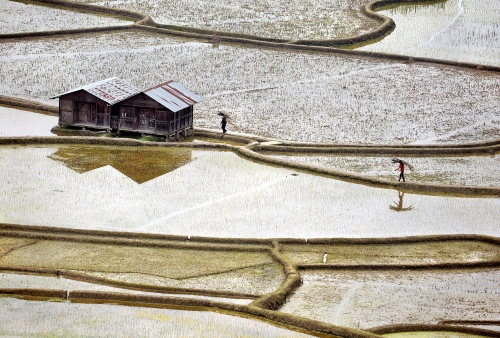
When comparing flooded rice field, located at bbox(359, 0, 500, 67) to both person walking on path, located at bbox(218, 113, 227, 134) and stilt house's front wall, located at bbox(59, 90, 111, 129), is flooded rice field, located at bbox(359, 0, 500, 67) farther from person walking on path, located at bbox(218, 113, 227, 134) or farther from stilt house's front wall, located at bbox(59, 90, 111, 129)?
stilt house's front wall, located at bbox(59, 90, 111, 129)

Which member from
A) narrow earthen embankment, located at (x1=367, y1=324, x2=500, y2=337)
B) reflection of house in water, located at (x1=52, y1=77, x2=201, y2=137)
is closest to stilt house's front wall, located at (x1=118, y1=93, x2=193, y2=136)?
reflection of house in water, located at (x1=52, y1=77, x2=201, y2=137)

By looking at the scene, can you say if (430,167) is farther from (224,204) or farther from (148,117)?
(148,117)

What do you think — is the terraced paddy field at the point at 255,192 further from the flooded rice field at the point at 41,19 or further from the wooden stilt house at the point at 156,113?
the wooden stilt house at the point at 156,113

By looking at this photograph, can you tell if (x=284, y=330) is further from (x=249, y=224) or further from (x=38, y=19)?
(x=38, y=19)

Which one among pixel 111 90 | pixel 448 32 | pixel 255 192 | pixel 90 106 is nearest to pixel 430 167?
pixel 255 192

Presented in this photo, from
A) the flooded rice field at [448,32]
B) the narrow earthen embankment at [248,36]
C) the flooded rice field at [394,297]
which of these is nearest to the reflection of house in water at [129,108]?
the narrow earthen embankment at [248,36]
